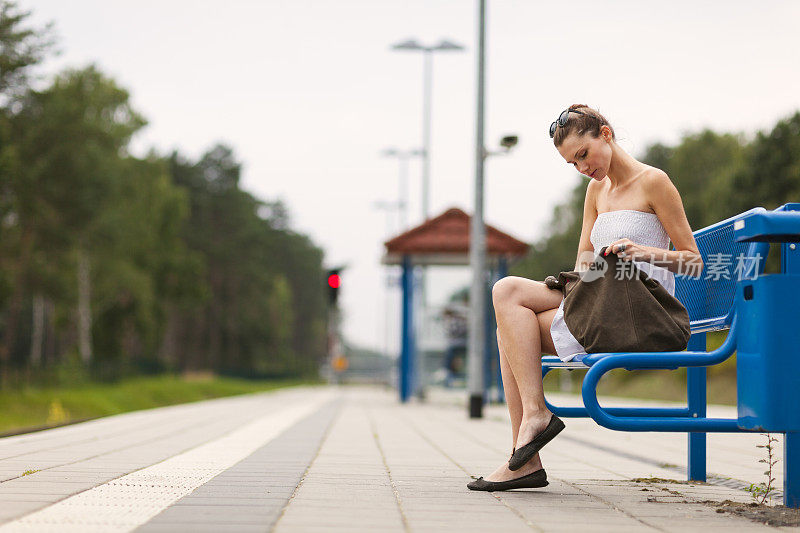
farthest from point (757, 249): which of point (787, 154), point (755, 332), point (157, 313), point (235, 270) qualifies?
point (235, 270)

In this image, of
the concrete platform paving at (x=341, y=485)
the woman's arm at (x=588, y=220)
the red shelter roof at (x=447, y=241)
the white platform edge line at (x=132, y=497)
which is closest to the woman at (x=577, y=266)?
the woman's arm at (x=588, y=220)

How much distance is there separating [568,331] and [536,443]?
56cm

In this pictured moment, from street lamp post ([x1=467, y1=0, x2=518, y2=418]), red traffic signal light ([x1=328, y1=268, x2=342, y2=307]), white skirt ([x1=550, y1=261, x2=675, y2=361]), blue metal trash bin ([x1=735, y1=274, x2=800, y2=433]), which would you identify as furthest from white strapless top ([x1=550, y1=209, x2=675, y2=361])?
red traffic signal light ([x1=328, y1=268, x2=342, y2=307])

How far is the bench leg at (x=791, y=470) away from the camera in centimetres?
447

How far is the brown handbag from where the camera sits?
4.49m

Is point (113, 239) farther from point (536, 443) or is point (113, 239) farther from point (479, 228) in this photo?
point (536, 443)

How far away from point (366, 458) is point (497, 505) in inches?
105

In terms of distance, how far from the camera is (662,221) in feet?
16.0

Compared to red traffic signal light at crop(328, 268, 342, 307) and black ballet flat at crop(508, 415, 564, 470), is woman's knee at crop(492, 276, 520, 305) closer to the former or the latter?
black ballet flat at crop(508, 415, 564, 470)

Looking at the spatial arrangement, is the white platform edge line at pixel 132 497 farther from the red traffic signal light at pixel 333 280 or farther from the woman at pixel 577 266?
the red traffic signal light at pixel 333 280

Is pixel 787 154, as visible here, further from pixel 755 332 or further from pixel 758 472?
pixel 755 332

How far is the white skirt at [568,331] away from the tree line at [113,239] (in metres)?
21.8

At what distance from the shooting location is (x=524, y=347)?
A: 16.4 ft

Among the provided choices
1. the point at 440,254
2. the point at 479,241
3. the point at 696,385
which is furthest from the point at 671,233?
the point at 440,254
